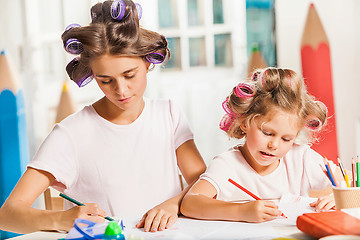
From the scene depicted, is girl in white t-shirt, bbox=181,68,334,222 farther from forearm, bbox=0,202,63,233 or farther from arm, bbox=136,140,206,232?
forearm, bbox=0,202,63,233

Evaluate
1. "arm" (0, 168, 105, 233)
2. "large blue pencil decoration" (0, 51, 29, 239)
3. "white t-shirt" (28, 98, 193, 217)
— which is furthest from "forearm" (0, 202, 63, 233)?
"large blue pencil decoration" (0, 51, 29, 239)

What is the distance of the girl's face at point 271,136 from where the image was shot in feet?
3.67

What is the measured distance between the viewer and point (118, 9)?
46.0 inches

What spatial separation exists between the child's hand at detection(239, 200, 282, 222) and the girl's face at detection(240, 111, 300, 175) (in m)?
0.17

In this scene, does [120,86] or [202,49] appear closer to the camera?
[120,86]

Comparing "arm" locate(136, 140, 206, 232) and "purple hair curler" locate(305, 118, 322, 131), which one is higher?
"purple hair curler" locate(305, 118, 322, 131)

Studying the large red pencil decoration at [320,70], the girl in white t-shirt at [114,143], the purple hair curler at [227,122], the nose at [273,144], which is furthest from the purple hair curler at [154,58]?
the large red pencil decoration at [320,70]

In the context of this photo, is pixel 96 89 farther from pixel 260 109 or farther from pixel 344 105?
pixel 260 109

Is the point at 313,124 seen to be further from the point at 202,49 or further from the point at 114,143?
the point at 202,49

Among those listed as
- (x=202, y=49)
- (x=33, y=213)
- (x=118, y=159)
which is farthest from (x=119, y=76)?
(x=202, y=49)

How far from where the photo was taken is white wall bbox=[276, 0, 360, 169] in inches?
108

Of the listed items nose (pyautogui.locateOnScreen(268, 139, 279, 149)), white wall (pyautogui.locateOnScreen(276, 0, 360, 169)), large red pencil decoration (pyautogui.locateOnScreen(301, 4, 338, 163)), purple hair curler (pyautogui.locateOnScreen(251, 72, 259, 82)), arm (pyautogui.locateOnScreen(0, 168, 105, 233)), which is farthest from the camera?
white wall (pyautogui.locateOnScreen(276, 0, 360, 169))

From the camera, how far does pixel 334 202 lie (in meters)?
1.06

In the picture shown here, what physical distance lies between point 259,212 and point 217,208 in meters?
0.10
